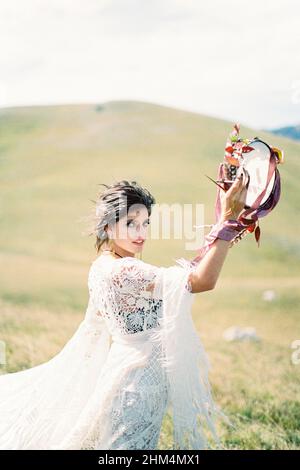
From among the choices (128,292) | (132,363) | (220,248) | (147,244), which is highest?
(220,248)

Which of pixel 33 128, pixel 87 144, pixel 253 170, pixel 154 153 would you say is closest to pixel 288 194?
pixel 154 153

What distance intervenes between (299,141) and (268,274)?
2.18 metres

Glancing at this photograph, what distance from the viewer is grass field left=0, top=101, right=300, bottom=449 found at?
593cm

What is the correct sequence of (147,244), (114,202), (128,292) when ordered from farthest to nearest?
(147,244) → (114,202) → (128,292)

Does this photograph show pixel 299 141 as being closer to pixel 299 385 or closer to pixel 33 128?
pixel 33 128

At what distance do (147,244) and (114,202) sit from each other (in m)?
5.94

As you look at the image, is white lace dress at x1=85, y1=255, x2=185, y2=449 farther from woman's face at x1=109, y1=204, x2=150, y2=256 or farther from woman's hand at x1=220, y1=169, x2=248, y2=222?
woman's hand at x1=220, y1=169, x2=248, y2=222

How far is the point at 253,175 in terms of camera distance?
2473 millimetres

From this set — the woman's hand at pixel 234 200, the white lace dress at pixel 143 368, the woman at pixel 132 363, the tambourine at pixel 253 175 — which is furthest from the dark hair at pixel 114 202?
the woman's hand at pixel 234 200

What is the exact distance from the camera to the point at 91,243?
8.77 m

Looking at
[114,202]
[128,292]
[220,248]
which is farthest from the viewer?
[114,202]

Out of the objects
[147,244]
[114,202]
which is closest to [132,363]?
[114,202]

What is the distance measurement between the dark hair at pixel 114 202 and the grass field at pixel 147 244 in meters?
2.35

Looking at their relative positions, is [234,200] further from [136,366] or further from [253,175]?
[136,366]
